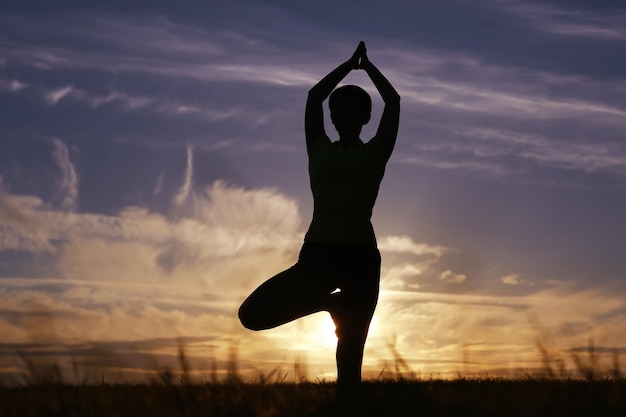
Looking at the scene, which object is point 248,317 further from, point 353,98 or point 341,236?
point 353,98

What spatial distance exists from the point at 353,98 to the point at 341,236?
1.09 metres

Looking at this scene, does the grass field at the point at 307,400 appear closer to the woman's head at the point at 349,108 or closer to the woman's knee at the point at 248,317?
the woman's knee at the point at 248,317

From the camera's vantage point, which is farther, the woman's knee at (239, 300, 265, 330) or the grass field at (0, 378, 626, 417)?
the grass field at (0, 378, 626, 417)

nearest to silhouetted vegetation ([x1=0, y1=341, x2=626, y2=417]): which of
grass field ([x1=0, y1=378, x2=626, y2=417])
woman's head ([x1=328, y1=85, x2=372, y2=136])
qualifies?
grass field ([x1=0, y1=378, x2=626, y2=417])

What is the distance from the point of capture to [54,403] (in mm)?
7156

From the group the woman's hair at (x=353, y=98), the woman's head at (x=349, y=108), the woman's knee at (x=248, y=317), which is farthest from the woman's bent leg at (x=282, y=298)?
the woman's hair at (x=353, y=98)

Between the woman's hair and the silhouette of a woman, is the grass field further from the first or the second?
the woman's hair

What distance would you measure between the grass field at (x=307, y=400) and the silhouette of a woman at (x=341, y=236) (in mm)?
432

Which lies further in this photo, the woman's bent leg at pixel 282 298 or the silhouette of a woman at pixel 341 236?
the woman's bent leg at pixel 282 298

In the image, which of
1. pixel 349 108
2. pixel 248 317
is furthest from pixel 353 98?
pixel 248 317

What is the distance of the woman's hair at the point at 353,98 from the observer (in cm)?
630

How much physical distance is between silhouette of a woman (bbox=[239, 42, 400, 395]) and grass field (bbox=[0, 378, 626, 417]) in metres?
0.43

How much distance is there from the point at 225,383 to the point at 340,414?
5.35 ft

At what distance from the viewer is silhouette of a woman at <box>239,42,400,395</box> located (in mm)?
6094
